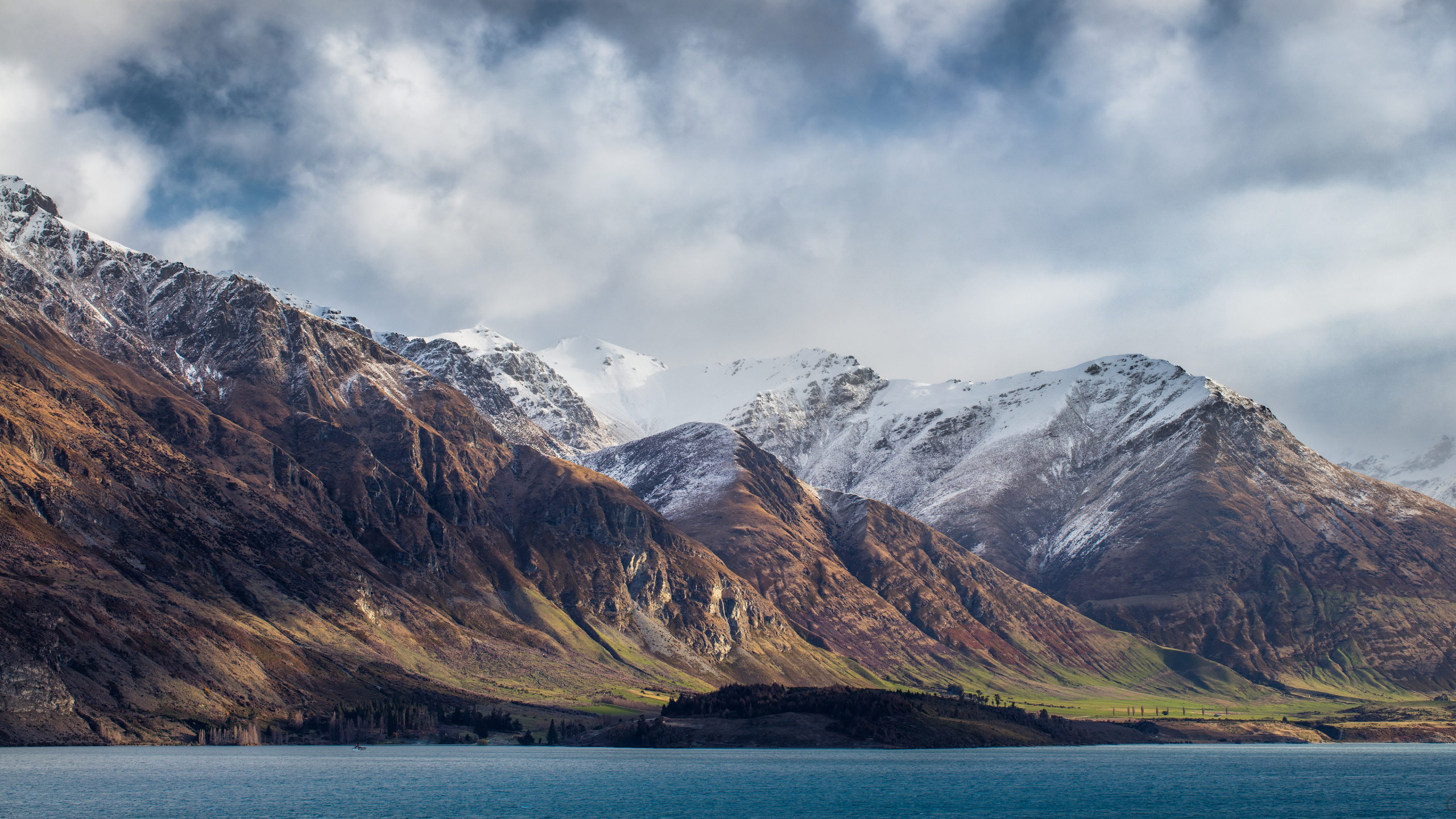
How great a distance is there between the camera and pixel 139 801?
15150 centimetres

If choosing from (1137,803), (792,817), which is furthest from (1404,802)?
(792,817)

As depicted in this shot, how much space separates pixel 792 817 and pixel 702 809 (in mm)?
12393

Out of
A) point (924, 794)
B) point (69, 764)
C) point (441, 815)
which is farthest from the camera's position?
point (69, 764)

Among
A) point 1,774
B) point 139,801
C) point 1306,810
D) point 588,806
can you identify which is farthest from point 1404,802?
point 1,774

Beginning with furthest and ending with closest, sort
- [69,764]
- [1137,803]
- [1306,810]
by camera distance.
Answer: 1. [69,764]
2. [1137,803]
3. [1306,810]

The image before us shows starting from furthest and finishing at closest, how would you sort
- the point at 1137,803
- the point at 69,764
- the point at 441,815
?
the point at 69,764
the point at 1137,803
the point at 441,815

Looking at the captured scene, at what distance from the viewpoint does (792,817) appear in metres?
155

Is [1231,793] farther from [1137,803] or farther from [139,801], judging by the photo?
[139,801]

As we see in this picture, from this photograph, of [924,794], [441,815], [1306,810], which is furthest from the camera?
[924,794]

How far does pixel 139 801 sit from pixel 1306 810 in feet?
493

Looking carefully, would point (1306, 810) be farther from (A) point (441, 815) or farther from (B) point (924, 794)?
(A) point (441, 815)

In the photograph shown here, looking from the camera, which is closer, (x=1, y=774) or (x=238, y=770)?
(x=1, y=774)

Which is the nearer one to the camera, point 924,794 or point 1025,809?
point 1025,809

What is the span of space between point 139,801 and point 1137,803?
13326 centimetres
